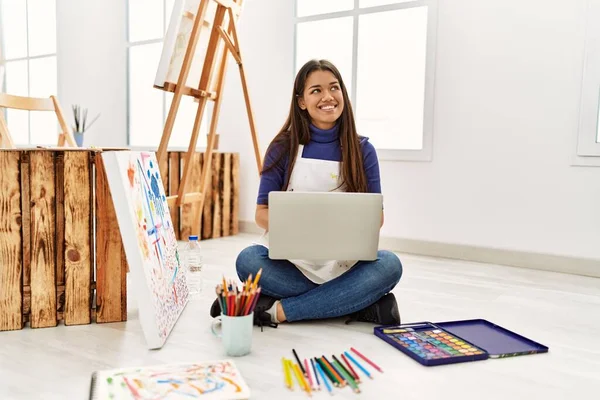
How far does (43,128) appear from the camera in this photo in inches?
207

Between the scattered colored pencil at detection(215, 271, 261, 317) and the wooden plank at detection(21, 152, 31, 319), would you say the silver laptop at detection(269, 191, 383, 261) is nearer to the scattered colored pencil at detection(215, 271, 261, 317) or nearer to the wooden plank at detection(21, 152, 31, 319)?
the scattered colored pencil at detection(215, 271, 261, 317)

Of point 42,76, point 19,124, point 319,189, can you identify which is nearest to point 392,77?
point 319,189

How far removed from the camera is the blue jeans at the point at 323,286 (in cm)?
163

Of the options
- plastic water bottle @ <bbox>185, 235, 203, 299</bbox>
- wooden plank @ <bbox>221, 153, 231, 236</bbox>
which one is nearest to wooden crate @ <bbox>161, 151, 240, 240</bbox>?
wooden plank @ <bbox>221, 153, 231, 236</bbox>

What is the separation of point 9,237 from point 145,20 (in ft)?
10.5

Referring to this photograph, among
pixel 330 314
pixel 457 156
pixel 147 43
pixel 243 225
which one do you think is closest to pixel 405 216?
pixel 457 156

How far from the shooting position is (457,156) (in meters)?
2.79

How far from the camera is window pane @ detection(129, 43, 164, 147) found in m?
4.28

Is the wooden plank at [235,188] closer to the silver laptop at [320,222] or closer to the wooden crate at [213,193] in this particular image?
the wooden crate at [213,193]

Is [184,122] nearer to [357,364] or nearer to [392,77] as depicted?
[392,77]

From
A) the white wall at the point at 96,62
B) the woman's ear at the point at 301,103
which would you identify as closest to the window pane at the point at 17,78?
the white wall at the point at 96,62

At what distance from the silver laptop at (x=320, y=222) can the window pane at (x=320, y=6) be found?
2.03 m

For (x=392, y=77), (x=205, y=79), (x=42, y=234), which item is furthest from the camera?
(x=392, y=77)

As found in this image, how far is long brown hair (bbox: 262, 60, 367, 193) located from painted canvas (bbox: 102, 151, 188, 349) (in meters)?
0.39
